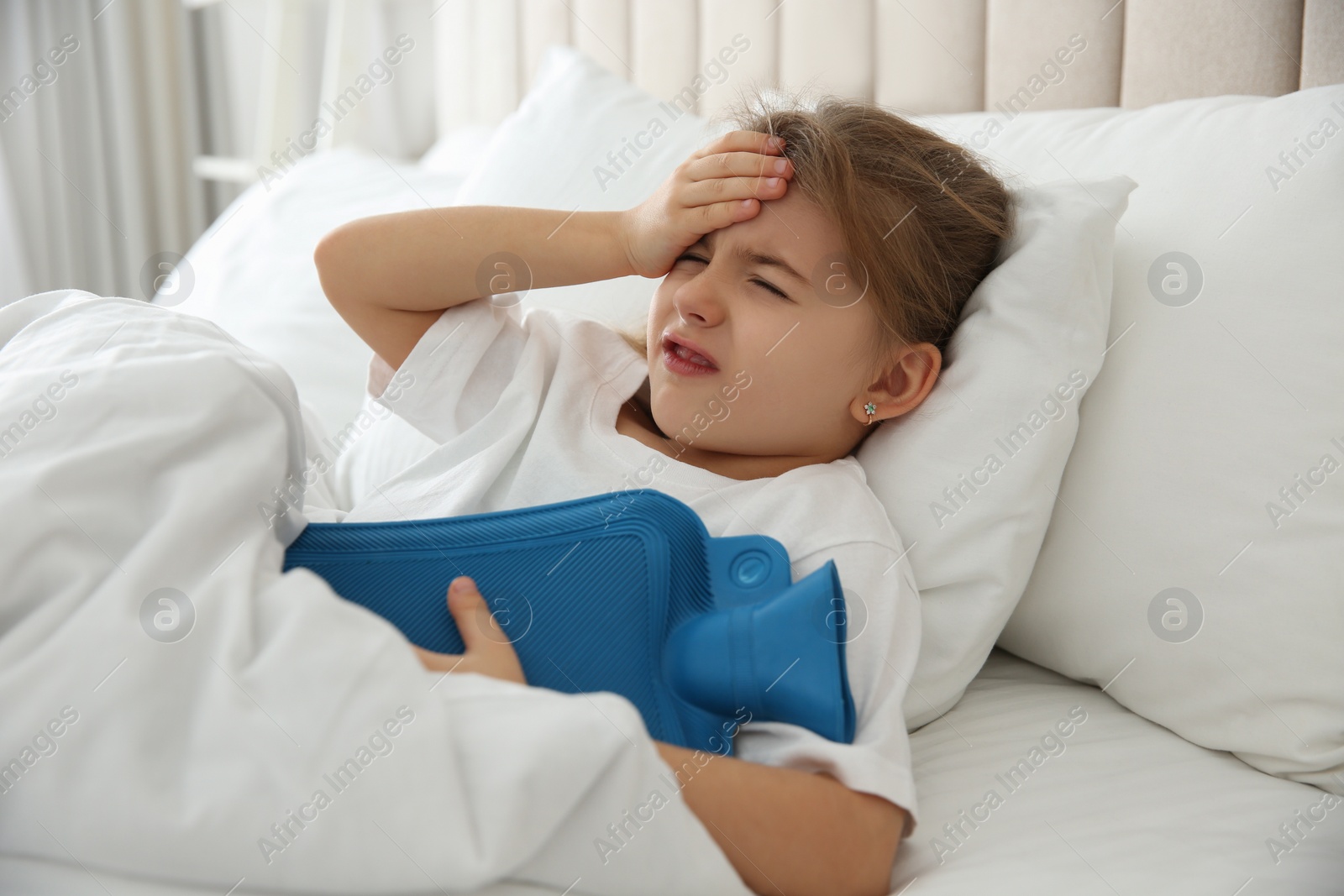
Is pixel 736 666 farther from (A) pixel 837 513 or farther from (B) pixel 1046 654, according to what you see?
(B) pixel 1046 654

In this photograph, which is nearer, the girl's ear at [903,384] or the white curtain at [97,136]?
the girl's ear at [903,384]

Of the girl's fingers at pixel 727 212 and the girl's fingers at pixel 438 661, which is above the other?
the girl's fingers at pixel 727 212

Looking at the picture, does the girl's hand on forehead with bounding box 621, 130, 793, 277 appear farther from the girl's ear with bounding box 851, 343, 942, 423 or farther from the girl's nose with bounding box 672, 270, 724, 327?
the girl's ear with bounding box 851, 343, 942, 423

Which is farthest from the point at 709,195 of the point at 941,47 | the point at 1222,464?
the point at 941,47

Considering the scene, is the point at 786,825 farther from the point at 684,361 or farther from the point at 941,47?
the point at 941,47

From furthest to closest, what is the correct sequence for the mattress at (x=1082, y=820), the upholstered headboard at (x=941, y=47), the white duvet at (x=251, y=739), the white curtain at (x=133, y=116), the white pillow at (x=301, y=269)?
the white curtain at (x=133, y=116) < the white pillow at (x=301, y=269) < the upholstered headboard at (x=941, y=47) < the mattress at (x=1082, y=820) < the white duvet at (x=251, y=739)

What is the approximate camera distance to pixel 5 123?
232 cm

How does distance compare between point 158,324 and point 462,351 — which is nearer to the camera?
point 158,324

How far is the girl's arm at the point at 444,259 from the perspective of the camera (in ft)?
2.67

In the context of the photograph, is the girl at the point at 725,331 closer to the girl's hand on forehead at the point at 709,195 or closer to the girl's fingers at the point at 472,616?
the girl's hand on forehead at the point at 709,195

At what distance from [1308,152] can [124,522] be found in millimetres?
860

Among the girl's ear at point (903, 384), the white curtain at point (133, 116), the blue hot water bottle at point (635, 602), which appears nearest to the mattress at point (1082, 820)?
the blue hot water bottle at point (635, 602)

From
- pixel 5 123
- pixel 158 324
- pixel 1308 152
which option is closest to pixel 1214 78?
pixel 1308 152

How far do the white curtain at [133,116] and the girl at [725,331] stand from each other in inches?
61.0
